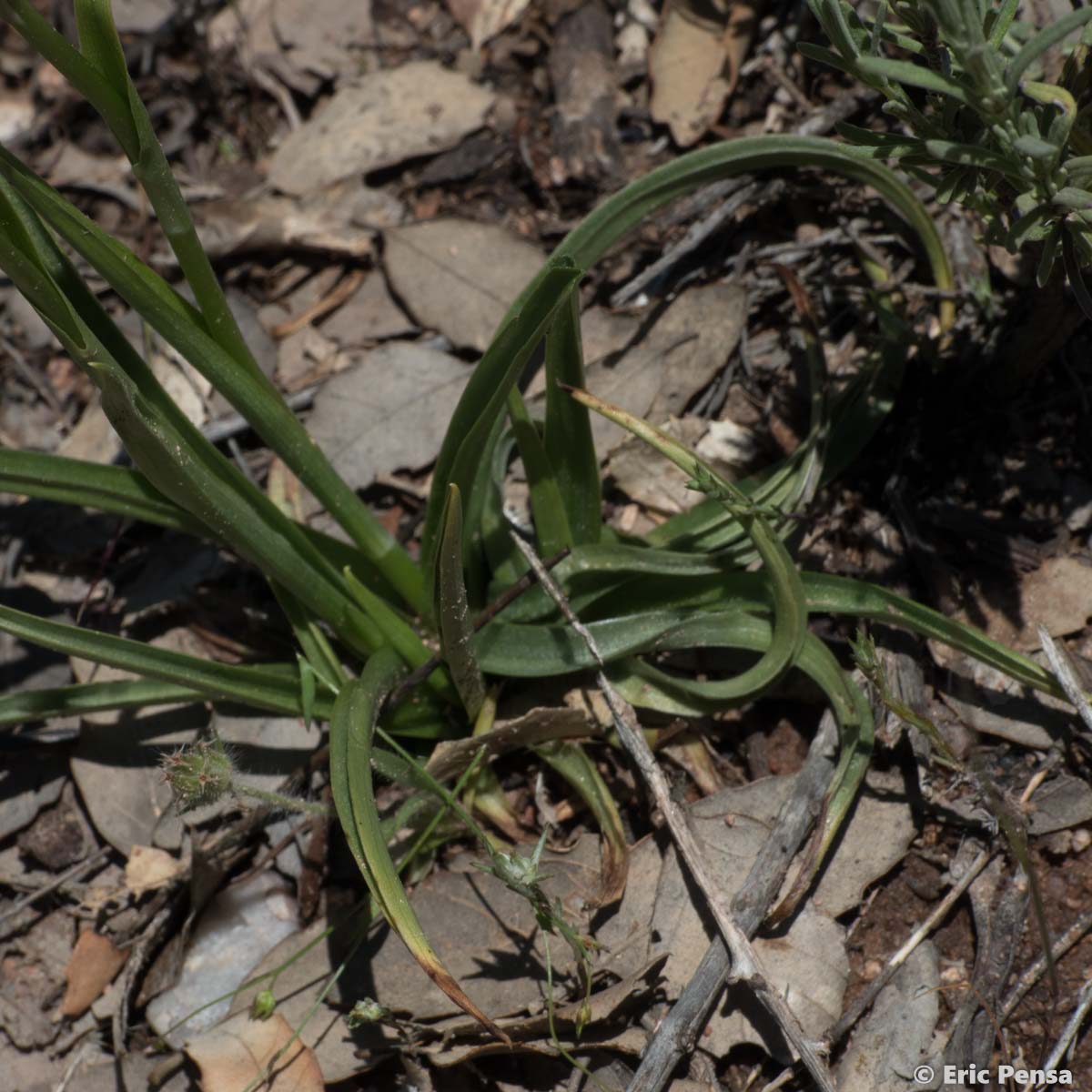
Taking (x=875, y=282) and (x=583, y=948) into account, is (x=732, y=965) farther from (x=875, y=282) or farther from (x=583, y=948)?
(x=875, y=282)

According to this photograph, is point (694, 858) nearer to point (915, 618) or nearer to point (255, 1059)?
point (915, 618)

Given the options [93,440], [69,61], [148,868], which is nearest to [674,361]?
[69,61]

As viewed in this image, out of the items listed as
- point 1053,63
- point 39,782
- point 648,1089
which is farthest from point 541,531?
point 1053,63

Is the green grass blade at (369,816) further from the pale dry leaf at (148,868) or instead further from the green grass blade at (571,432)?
the pale dry leaf at (148,868)

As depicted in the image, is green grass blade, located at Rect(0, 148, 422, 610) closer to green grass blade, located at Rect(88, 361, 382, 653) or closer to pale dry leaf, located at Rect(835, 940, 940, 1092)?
green grass blade, located at Rect(88, 361, 382, 653)

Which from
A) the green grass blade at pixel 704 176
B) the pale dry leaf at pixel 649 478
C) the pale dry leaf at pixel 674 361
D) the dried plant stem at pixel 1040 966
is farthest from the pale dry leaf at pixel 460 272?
the dried plant stem at pixel 1040 966

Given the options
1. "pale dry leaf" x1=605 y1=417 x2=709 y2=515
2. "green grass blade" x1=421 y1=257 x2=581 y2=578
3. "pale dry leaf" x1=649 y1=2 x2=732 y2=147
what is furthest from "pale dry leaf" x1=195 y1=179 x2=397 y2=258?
"green grass blade" x1=421 y1=257 x2=581 y2=578
